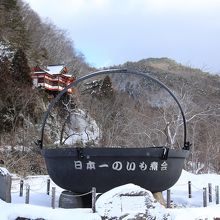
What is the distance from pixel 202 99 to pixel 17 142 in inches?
604

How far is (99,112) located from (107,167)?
76.9 ft

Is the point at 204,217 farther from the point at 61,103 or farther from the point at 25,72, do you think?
the point at 61,103

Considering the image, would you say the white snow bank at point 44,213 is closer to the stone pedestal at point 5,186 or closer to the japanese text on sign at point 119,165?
the stone pedestal at point 5,186

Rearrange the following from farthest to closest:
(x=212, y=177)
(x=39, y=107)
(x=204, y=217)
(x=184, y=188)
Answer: (x=39, y=107) < (x=212, y=177) < (x=184, y=188) < (x=204, y=217)

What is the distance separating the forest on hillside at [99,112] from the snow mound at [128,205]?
967 cm

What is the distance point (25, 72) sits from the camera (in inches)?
1073

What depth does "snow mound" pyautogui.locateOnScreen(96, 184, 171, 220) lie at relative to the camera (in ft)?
19.4

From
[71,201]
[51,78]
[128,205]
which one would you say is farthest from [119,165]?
[51,78]

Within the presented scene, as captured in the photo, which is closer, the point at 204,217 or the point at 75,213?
the point at 75,213

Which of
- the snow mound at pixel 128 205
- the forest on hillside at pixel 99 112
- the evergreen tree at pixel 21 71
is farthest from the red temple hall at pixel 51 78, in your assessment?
the snow mound at pixel 128 205

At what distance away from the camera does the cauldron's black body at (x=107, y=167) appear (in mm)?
Answer: 6613

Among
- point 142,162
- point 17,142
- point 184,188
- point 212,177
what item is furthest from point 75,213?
point 17,142

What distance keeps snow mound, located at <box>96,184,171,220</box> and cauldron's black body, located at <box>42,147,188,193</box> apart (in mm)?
537

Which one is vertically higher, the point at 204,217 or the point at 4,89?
the point at 4,89
